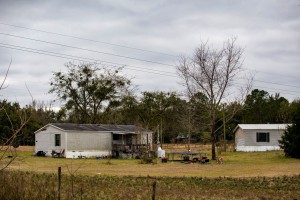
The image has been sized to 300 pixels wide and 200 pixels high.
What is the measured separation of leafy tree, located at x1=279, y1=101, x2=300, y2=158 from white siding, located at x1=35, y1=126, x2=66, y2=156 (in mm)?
20225

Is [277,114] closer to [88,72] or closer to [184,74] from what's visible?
[88,72]

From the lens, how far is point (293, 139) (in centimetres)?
3688

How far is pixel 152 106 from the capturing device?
67000 mm

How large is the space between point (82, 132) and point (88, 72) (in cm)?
1828

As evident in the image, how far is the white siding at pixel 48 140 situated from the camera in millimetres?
42438

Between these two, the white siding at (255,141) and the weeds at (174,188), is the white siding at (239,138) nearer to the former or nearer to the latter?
the white siding at (255,141)

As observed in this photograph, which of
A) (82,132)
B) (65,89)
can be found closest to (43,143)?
(82,132)

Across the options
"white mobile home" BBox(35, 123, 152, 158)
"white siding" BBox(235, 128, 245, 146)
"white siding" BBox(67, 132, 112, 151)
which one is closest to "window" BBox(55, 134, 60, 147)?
"white mobile home" BBox(35, 123, 152, 158)

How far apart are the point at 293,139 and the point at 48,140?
22997mm

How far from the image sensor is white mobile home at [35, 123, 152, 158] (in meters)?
42.0

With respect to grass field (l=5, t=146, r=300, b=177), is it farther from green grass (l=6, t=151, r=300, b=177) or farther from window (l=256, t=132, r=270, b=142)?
window (l=256, t=132, r=270, b=142)

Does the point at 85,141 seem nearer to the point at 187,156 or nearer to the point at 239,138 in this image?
the point at 187,156

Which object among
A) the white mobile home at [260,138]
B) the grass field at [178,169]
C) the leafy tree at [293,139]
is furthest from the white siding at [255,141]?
the grass field at [178,169]

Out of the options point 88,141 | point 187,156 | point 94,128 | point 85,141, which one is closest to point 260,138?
point 187,156
